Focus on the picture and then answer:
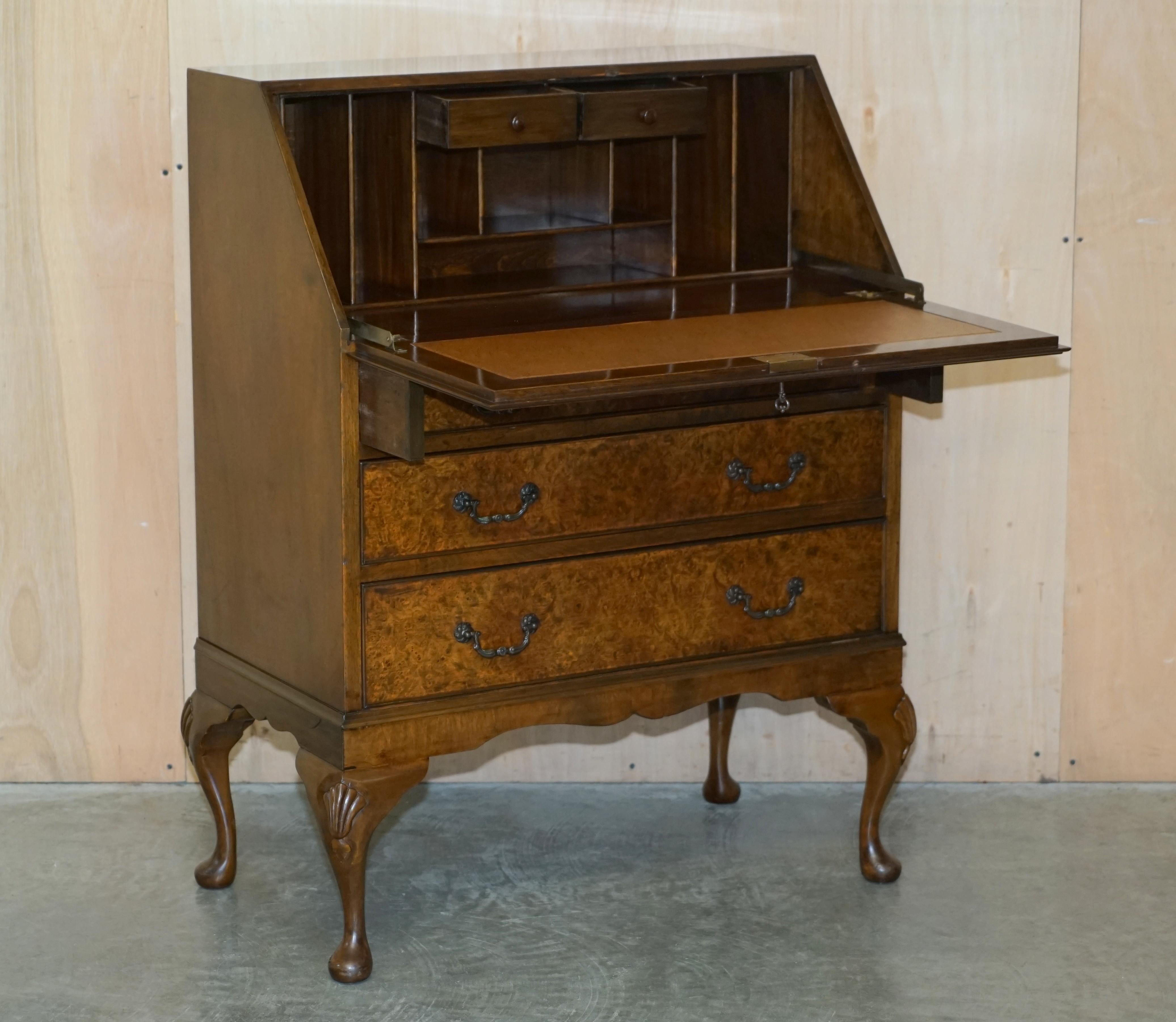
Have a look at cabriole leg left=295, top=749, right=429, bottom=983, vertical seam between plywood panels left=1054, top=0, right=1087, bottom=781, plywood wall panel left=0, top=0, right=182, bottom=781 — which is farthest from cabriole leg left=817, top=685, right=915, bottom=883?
plywood wall panel left=0, top=0, right=182, bottom=781

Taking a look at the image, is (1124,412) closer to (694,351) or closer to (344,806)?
(694,351)

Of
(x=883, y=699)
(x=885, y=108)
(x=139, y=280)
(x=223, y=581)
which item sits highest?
(x=885, y=108)

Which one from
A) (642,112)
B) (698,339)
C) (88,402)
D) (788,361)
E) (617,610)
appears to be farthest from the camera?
(88,402)

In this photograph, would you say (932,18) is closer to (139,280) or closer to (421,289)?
(421,289)

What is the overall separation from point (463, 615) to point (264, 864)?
788 millimetres

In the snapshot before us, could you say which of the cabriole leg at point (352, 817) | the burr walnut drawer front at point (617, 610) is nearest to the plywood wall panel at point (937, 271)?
the burr walnut drawer front at point (617, 610)

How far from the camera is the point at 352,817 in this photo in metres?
2.77

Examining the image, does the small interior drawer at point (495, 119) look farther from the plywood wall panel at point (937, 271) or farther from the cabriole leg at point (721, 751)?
the cabriole leg at point (721, 751)

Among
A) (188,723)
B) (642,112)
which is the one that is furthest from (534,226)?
(188,723)

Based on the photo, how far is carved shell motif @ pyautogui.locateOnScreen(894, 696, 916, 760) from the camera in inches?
126

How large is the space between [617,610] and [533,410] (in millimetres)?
345

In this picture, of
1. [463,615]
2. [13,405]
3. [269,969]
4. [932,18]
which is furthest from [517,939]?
[932,18]

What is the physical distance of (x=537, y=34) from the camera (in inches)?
133

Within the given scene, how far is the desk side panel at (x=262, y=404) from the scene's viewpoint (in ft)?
8.74
